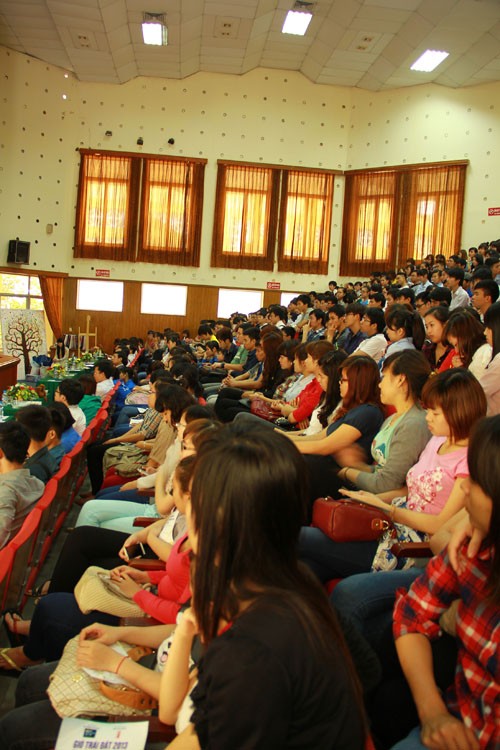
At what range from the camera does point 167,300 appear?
703 inches

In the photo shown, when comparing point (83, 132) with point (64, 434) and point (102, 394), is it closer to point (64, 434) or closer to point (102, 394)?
point (102, 394)

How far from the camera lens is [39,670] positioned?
2121mm

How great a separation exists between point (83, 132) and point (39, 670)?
16895 millimetres

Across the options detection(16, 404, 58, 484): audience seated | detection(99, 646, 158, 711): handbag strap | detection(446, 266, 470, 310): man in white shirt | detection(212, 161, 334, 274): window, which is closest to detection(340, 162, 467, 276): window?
detection(212, 161, 334, 274): window

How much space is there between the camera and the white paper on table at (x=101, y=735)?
1.66 m

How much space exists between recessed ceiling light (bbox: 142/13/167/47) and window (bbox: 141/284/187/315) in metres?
5.78

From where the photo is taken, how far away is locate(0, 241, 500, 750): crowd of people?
3.82 ft

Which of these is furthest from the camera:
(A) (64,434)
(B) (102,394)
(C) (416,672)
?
(B) (102,394)

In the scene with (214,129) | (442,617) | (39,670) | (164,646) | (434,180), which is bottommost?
(39,670)

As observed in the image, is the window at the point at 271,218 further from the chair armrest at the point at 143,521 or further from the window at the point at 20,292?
the chair armrest at the point at 143,521

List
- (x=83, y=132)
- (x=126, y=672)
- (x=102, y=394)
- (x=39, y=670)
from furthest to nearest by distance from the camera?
(x=83, y=132) → (x=102, y=394) → (x=39, y=670) → (x=126, y=672)

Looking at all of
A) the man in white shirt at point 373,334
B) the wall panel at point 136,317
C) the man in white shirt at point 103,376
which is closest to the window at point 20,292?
the wall panel at point 136,317

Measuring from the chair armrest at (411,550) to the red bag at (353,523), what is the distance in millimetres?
188

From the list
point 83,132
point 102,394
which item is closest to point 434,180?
point 83,132
